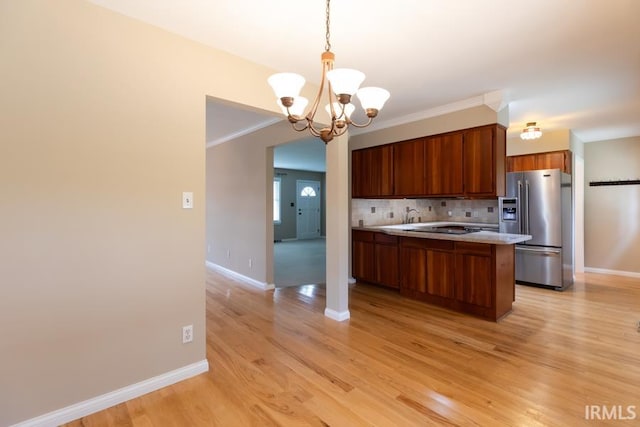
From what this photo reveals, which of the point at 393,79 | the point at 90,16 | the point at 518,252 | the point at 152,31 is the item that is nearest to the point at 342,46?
the point at 393,79

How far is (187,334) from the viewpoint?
2.23 meters

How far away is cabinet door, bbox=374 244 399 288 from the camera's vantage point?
167 inches

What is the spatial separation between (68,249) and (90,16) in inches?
54.0

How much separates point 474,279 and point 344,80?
9.06 ft

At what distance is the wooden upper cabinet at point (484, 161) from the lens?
3.43m

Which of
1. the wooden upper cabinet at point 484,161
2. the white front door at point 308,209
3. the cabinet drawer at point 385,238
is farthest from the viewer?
the white front door at point 308,209

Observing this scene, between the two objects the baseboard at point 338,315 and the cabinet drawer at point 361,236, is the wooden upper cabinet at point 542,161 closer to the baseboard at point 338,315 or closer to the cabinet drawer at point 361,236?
the cabinet drawer at point 361,236

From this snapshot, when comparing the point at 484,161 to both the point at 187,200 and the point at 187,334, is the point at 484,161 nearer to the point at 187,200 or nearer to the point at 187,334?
the point at 187,200

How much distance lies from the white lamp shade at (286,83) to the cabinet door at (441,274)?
9.09 ft

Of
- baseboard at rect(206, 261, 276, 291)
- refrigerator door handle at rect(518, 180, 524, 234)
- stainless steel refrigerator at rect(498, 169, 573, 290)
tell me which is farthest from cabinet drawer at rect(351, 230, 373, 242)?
refrigerator door handle at rect(518, 180, 524, 234)

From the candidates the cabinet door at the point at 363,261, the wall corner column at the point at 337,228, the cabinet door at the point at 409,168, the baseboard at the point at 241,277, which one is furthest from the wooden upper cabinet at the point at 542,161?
the baseboard at the point at 241,277

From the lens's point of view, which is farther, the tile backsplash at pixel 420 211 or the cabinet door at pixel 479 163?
the tile backsplash at pixel 420 211

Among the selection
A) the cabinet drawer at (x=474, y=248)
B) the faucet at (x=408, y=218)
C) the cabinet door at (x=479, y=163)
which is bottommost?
the cabinet drawer at (x=474, y=248)

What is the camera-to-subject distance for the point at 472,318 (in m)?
3.36
